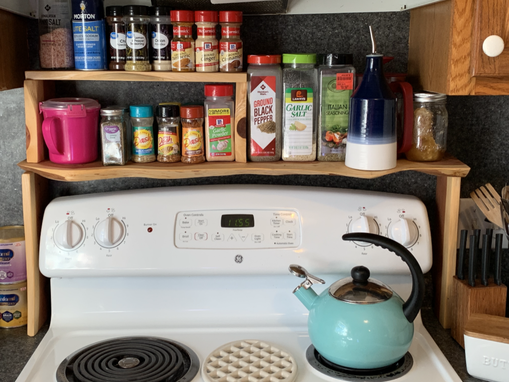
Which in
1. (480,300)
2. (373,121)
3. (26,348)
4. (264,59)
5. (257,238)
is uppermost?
(264,59)

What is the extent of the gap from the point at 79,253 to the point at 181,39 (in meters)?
0.52

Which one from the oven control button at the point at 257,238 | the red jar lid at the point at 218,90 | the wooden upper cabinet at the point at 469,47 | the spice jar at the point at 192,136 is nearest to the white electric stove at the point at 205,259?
the oven control button at the point at 257,238

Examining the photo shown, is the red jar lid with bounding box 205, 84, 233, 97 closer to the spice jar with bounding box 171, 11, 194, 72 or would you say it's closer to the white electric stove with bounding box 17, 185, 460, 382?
the spice jar with bounding box 171, 11, 194, 72

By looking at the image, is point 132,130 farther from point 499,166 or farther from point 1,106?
point 499,166

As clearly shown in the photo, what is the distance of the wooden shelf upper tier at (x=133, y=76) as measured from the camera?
3.91ft

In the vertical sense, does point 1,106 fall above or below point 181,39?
below

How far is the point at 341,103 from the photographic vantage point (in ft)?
4.09

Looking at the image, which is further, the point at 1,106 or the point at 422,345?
the point at 1,106

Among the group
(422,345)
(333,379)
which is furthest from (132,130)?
(422,345)

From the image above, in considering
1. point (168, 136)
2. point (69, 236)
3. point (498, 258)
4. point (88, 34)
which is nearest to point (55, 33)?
point (88, 34)

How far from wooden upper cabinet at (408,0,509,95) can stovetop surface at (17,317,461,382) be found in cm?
54

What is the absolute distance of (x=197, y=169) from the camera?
1.24 m

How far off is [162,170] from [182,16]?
1.05 ft

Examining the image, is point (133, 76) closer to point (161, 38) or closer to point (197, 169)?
point (161, 38)
